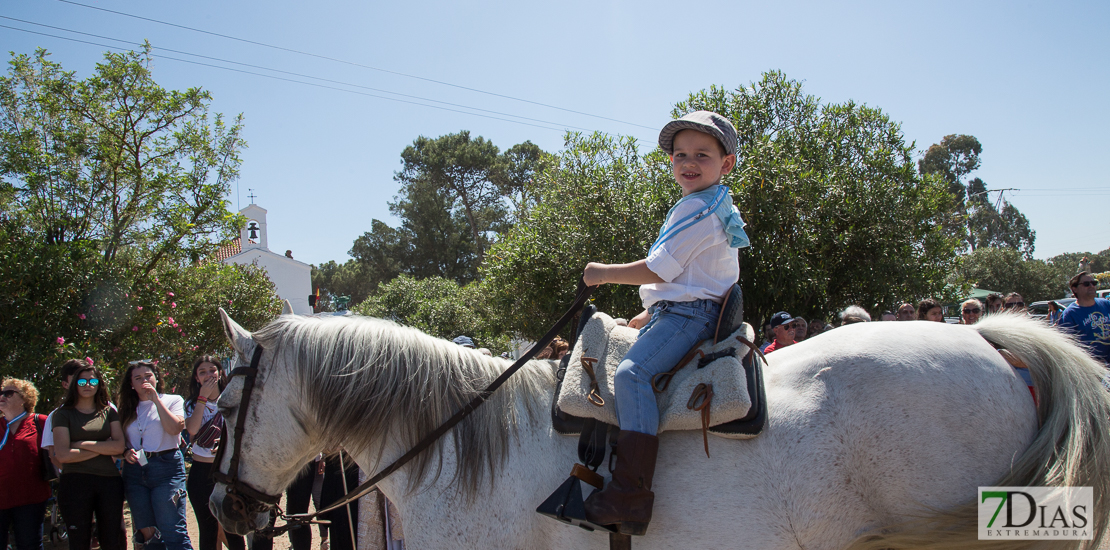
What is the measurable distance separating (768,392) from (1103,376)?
1.21 m

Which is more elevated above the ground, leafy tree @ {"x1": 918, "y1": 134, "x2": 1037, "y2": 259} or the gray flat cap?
leafy tree @ {"x1": 918, "y1": 134, "x2": 1037, "y2": 259}

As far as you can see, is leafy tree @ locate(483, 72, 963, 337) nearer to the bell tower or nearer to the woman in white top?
the woman in white top

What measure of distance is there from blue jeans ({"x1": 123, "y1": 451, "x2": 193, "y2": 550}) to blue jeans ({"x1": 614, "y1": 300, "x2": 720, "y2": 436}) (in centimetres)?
453

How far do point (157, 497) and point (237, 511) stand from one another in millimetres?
3090

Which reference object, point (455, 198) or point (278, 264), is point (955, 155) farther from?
point (278, 264)

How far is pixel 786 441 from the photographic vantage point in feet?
6.79

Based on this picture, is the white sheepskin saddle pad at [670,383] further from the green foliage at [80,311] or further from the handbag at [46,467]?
the green foliage at [80,311]

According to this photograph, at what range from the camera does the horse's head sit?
2.48 m

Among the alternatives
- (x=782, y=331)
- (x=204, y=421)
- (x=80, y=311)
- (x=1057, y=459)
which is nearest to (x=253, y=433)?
(x=1057, y=459)

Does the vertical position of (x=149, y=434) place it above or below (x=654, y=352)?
below

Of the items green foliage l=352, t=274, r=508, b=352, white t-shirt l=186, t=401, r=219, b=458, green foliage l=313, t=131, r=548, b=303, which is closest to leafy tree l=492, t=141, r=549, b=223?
green foliage l=313, t=131, r=548, b=303

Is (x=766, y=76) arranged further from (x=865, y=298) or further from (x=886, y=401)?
(x=886, y=401)

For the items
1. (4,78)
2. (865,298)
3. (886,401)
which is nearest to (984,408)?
(886,401)

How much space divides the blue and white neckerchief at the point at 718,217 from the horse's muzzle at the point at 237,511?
6.80 ft
